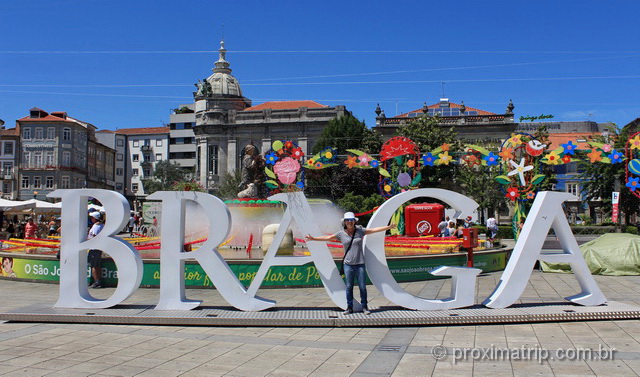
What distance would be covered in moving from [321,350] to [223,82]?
87184mm

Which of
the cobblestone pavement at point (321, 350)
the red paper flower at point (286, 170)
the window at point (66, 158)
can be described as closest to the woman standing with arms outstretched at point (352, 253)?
→ the cobblestone pavement at point (321, 350)

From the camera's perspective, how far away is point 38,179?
69812 mm

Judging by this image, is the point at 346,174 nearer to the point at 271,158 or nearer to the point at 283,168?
the point at 271,158

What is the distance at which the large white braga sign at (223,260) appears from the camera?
9.39 meters

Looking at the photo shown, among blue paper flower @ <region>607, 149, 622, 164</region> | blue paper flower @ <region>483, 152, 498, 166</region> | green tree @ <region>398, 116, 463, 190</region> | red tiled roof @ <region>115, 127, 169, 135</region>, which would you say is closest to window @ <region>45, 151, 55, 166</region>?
red tiled roof @ <region>115, 127, 169, 135</region>

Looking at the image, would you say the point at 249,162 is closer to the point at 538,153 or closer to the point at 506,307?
the point at 538,153

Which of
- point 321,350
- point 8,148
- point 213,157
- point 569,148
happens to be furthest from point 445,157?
point 8,148

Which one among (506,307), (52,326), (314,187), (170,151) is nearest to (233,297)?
(52,326)

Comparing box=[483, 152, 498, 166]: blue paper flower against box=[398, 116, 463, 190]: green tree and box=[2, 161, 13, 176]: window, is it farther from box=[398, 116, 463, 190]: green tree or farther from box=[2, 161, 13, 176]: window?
box=[2, 161, 13, 176]: window

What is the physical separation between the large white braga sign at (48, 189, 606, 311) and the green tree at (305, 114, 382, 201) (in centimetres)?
4291

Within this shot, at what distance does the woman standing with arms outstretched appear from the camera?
913 cm

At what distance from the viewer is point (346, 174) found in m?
55.0

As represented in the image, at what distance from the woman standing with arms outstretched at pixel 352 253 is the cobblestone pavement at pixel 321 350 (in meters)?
0.77

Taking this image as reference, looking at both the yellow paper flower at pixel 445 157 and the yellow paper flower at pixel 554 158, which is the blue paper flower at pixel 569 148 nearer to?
the yellow paper flower at pixel 554 158
